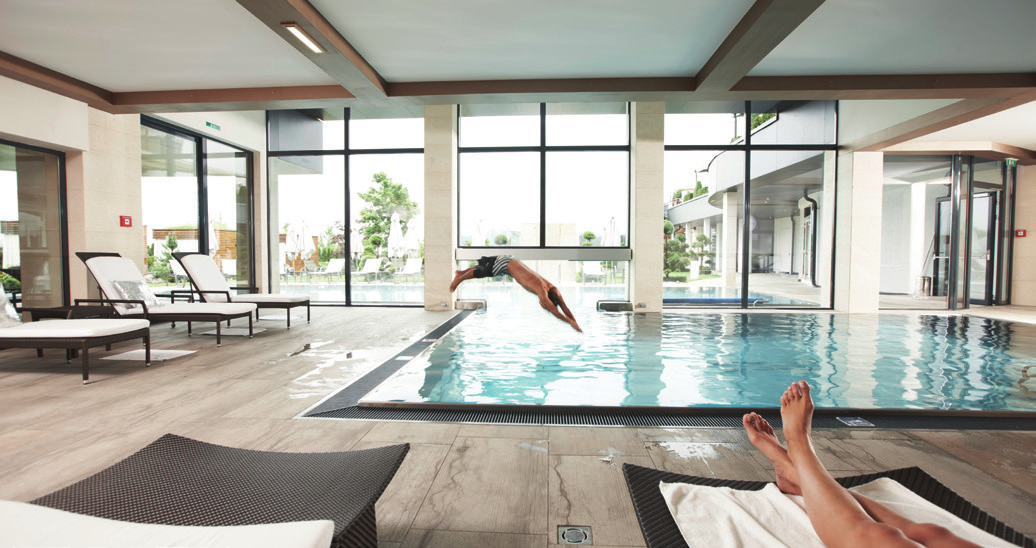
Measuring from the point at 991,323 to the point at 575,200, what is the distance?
6557 mm

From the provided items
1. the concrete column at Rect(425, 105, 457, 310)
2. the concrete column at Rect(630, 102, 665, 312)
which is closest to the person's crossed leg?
the concrete column at Rect(630, 102, 665, 312)

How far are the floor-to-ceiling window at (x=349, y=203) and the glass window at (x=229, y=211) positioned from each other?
49 cm

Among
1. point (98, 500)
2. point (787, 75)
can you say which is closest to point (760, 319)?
point (787, 75)

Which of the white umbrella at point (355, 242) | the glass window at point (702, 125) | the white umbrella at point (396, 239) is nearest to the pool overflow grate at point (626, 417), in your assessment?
the white umbrella at point (396, 239)

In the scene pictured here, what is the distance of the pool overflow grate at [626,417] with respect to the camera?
290 centimetres

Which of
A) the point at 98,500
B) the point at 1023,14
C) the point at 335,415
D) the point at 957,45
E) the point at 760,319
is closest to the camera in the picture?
the point at 98,500

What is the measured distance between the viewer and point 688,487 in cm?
170

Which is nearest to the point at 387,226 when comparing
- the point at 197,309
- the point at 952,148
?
the point at 197,309

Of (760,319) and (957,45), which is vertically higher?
(957,45)

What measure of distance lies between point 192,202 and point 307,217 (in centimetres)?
204

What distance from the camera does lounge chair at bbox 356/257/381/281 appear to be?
9645 millimetres

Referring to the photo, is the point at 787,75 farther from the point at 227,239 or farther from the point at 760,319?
the point at 227,239

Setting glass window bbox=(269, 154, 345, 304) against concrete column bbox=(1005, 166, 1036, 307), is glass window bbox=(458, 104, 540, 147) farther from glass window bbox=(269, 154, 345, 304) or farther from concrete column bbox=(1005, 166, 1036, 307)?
concrete column bbox=(1005, 166, 1036, 307)

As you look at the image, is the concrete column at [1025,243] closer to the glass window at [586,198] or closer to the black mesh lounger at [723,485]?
the glass window at [586,198]
